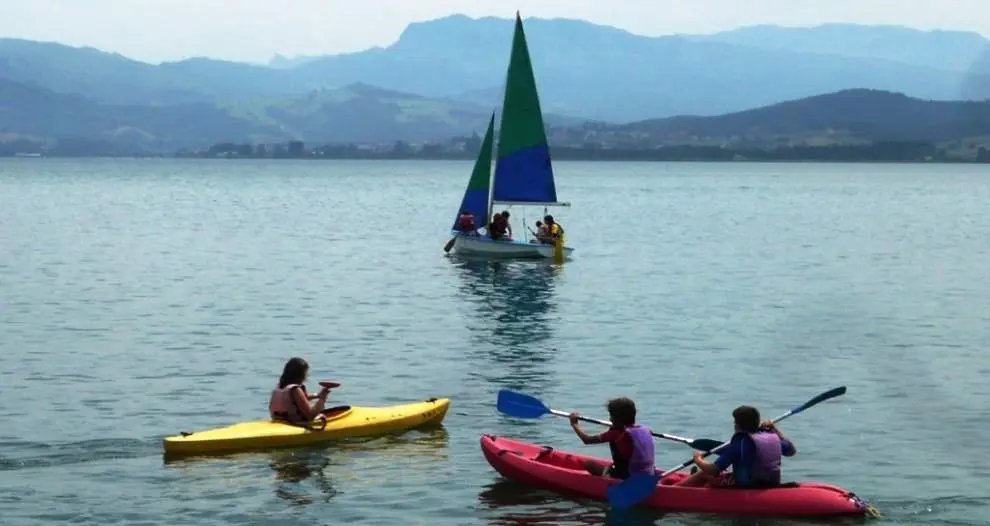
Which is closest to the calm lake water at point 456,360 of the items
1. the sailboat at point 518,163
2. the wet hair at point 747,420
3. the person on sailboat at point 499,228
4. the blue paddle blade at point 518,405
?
the blue paddle blade at point 518,405

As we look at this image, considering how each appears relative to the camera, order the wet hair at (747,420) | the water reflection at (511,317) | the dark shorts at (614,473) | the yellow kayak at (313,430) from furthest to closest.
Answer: the water reflection at (511,317) → the yellow kayak at (313,430) → the dark shorts at (614,473) → the wet hair at (747,420)

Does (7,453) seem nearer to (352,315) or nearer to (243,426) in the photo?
(243,426)

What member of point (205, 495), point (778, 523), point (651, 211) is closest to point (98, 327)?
point (205, 495)

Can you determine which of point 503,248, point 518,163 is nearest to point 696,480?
point 503,248

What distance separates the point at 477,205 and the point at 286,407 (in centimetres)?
3810

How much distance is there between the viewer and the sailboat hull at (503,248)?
61.9 m

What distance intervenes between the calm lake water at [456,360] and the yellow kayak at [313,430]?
32 centimetres

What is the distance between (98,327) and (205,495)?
21.7 m

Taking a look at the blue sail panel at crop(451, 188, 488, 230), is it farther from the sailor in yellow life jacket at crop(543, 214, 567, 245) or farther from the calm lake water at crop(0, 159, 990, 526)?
the sailor in yellow life jacket at crop(543, 214, 567, 245)

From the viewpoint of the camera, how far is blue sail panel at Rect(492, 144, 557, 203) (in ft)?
209

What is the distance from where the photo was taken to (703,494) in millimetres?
22547

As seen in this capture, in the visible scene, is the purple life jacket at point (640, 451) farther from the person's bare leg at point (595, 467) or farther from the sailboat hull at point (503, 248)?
the sailboat hull at point (503, 248)

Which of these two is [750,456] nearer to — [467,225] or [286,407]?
[286,407]

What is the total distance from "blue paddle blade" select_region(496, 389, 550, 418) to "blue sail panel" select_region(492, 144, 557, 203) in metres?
37.8
